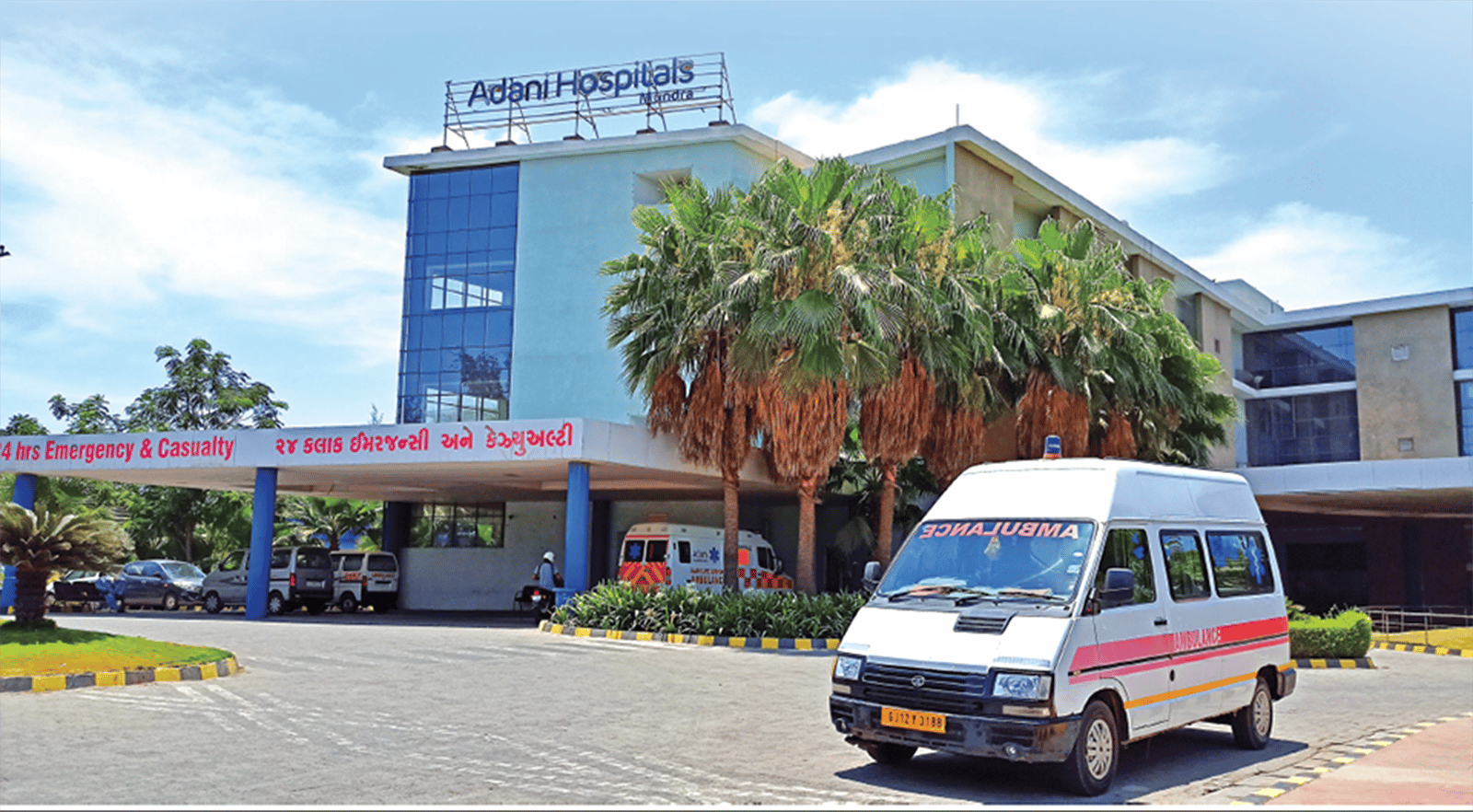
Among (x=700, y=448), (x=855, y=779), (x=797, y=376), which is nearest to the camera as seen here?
(x=855, y=779)

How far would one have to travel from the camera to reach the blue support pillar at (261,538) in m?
28.3

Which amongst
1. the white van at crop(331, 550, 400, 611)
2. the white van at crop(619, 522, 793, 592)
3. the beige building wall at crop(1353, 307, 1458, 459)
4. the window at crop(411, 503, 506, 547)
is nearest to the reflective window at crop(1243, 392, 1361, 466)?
→ the beige building wall at crop(1353, 307, 1458, 459)

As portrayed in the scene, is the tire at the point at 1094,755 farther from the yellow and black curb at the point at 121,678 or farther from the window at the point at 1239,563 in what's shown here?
the yellow and black curb at the point at 121,678

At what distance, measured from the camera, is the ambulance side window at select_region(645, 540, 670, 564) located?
26891 mm

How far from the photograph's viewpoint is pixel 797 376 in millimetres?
22188

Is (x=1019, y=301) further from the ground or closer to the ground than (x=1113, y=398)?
further from the ground

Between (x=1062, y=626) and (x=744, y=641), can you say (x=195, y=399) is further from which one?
(x=1062, y=626)

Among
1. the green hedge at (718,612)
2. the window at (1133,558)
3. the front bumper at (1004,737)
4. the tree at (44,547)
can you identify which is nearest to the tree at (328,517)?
the green hedge at (718,612)

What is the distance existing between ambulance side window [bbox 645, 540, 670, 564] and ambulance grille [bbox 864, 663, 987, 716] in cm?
1856

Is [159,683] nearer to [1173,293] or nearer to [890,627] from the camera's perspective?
[890,627]

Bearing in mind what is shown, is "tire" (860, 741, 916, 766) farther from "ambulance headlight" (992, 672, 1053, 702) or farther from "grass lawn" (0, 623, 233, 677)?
"grass lawn" (0, 623, 233, 677)

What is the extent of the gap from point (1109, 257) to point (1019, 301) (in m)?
2.56

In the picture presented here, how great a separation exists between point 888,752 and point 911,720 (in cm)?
98

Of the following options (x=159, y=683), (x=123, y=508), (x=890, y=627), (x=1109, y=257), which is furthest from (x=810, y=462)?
(x=123, y=508)
